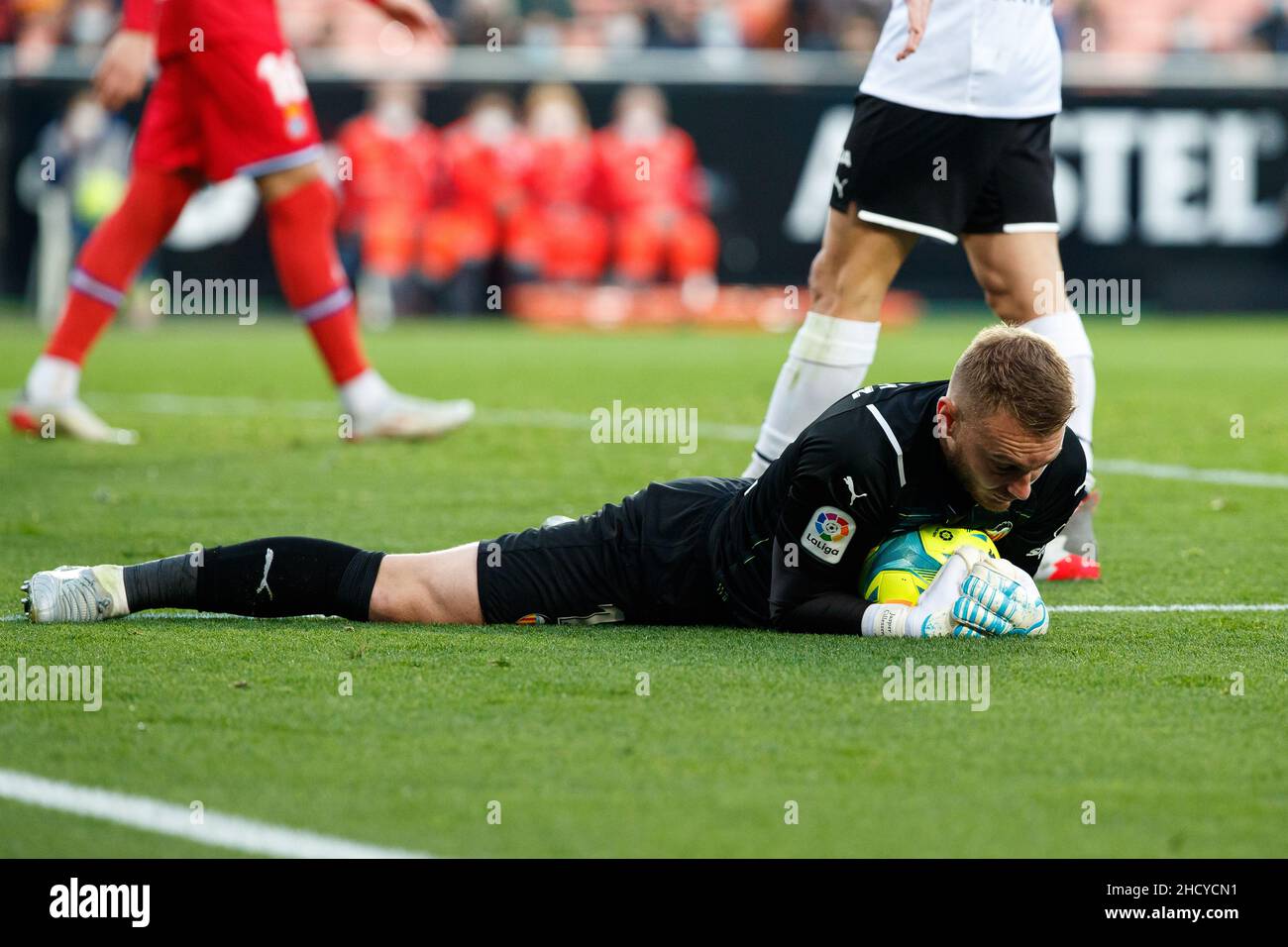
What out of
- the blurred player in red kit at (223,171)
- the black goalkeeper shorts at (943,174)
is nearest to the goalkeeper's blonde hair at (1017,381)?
the black goalkeeper shorts at (943,174)

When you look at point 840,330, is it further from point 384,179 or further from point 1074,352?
point 384,179

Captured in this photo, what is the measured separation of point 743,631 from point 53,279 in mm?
15378

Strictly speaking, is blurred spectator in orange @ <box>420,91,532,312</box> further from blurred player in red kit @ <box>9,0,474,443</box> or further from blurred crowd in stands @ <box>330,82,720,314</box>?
blurred player in red kit @ <box>9,0,474,443</box>

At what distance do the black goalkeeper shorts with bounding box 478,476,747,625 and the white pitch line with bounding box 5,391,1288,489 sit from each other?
11.5 ft

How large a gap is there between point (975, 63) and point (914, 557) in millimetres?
1604

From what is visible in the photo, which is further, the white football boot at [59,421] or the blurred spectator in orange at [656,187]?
the blurred spectator in orange at [656,187]

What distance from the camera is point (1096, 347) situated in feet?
51.0

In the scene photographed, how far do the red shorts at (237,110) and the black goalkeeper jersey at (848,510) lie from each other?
12.7ft

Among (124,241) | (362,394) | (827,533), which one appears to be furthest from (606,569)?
(124,241)

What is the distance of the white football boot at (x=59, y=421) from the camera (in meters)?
8.34

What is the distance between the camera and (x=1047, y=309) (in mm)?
5379

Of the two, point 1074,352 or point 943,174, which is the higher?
point 943,174

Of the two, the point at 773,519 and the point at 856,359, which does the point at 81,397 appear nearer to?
the point at 856,359

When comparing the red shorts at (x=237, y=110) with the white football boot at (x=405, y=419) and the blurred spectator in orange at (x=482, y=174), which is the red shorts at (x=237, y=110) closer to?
the white football boot at (x=405, y=419)
